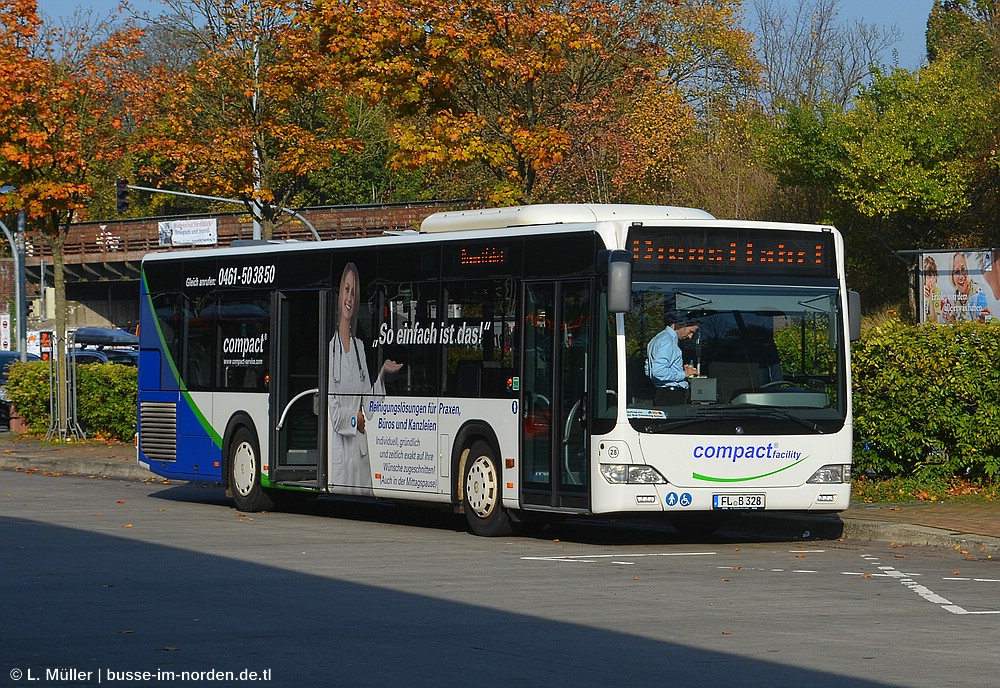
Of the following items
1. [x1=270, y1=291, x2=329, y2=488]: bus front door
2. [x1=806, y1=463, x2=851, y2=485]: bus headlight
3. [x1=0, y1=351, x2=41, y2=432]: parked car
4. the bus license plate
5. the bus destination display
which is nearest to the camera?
the bus license plate

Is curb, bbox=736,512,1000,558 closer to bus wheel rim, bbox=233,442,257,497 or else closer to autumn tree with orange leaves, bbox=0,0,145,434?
bus wheel rim, bbox=233,442,257,497

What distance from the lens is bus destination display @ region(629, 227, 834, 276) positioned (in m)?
15.2

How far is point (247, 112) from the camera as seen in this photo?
31.2 m

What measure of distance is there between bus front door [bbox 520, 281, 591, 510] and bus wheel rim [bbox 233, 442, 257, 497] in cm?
500

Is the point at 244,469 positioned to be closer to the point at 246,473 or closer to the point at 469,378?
the point at 246,473

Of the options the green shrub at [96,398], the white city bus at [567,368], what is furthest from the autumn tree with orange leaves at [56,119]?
the white city bus at [567,368]

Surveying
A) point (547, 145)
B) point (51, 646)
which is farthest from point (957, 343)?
point (51, 646)

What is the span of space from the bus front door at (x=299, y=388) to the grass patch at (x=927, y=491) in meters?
5.74

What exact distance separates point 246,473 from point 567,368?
19.2 feet

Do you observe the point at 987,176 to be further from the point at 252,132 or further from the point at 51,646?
the point at 51,646

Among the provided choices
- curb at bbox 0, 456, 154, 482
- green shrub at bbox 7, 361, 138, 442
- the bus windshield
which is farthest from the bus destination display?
green shrub at bbox 7, 361, 138, 442

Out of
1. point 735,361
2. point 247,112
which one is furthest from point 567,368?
point 247,112

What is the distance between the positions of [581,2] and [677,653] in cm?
1783

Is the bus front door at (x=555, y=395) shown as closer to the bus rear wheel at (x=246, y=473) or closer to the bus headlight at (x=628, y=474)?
the bus headlight at (x=628, y=474)
